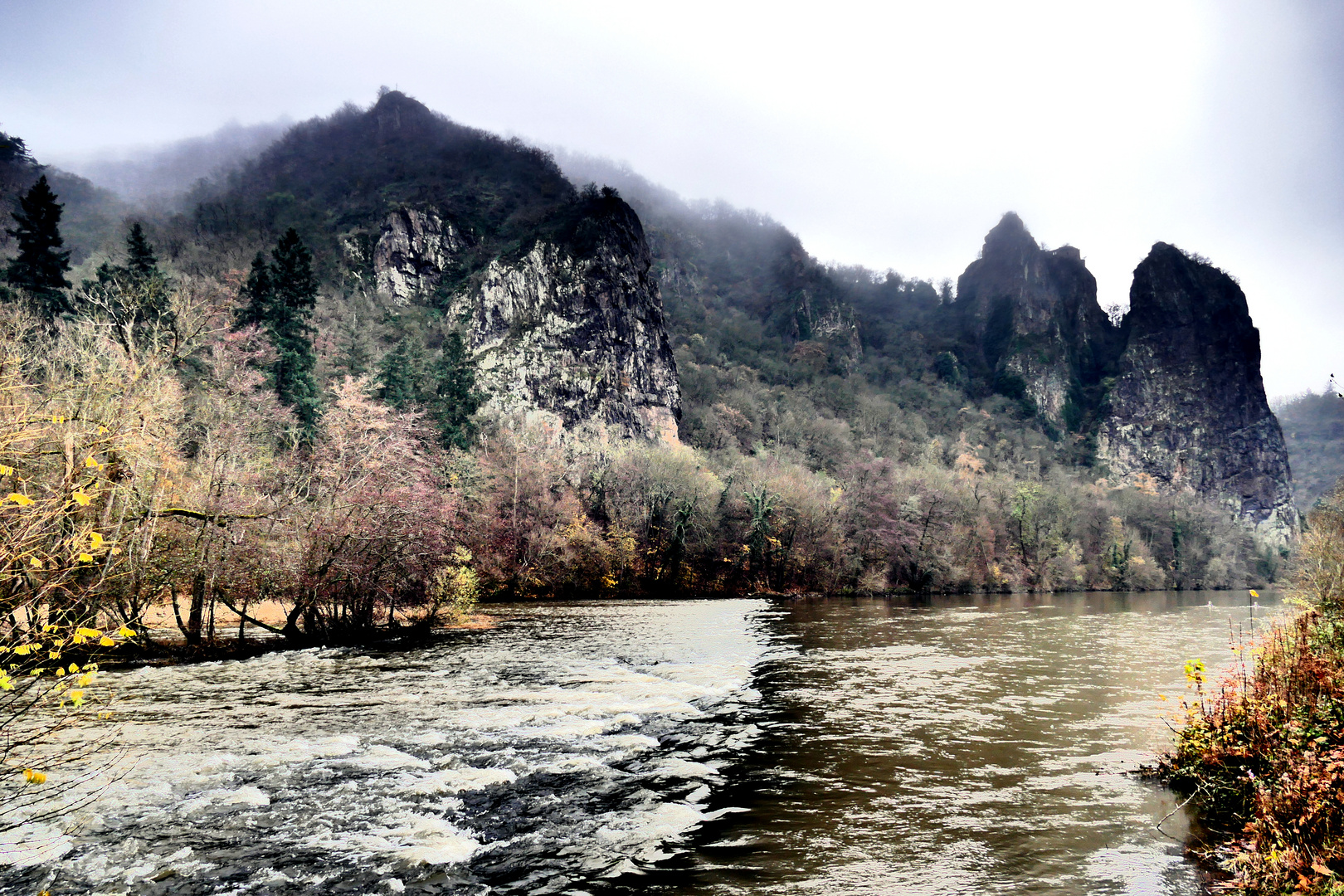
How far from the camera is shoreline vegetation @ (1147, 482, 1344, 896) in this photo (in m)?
6.46

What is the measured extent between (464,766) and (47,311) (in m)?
56.8

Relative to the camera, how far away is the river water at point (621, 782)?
8.07 m

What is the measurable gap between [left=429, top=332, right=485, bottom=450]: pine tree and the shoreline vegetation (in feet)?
210

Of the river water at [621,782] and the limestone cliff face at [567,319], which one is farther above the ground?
the limestone cliff face at [567,319]

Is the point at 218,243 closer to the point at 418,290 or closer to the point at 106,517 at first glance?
the point at 418,290

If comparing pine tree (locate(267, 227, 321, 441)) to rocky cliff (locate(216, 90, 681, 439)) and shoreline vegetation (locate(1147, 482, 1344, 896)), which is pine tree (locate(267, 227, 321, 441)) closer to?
shoreline vegetation (locate(1147, 482, 1344, 896))

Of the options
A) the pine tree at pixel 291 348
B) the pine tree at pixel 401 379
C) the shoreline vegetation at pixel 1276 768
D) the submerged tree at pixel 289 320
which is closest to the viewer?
the shoreline vegetation at pixel 1276 768

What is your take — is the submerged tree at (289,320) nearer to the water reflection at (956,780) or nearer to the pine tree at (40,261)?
the pine tree at (40,261)

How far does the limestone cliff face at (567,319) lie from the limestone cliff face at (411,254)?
223 mm

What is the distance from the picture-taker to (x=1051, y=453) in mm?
188750

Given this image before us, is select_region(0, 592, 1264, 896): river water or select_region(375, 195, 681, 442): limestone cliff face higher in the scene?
select_region(375, 195, 681, 442): limestone cliff face

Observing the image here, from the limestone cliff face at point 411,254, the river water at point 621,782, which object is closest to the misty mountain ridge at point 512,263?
the limestone cliff face at point 411,254

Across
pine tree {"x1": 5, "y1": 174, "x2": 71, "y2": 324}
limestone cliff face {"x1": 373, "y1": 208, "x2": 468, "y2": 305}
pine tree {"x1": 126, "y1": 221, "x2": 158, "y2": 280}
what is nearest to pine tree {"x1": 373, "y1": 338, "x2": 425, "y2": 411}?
pine tree {"x1": 126, "y1": 221, "x2": 158, "y2": 280}

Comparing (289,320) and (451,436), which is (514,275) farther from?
(289,320)
